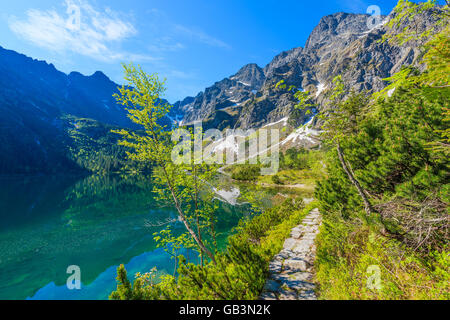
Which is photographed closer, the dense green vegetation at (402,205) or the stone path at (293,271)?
the dense green vegetation at (402,205)

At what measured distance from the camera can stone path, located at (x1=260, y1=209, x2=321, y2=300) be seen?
516 cm

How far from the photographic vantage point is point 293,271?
6.37 meters

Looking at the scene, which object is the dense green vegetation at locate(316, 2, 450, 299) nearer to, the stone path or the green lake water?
the stone path

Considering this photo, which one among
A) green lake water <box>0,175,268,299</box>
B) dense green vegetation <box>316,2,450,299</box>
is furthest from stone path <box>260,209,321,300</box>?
green lake water <box>0,175,268,299</box>

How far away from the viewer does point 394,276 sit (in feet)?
14.7

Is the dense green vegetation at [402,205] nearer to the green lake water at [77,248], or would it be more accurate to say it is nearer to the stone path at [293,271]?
the stone path at [293,271]

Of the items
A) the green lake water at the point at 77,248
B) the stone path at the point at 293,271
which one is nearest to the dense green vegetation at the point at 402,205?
the stone path at the point at 293,271

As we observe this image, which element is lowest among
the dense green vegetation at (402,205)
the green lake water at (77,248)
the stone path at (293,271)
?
the green lake water at (77,248)

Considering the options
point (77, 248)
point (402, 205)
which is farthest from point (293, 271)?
point (77, 248)

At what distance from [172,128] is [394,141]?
7584 millimetres

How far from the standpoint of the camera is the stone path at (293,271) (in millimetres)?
5156

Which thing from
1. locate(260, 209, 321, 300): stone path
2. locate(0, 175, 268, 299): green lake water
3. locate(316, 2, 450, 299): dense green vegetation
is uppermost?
locate(316, 2, 450, 299): dense green vegetation

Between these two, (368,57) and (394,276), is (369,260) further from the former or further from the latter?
(368,57)
